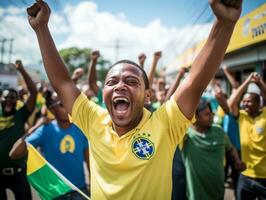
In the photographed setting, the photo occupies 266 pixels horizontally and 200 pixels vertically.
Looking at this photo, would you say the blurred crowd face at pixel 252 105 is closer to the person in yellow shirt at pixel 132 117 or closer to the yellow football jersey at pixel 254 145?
the yellow football jersey at pixel 254 145

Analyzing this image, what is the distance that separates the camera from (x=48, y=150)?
3.34 meters

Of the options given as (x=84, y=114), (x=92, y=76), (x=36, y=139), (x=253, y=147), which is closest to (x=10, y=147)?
(x=36, y=139)

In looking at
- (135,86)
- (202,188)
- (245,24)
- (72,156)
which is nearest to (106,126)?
(135,86)

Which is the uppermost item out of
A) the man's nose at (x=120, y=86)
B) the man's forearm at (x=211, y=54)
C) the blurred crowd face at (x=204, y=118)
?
the man's forearm at (x=211, y=54)

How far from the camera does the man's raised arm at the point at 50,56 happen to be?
1.70 meters

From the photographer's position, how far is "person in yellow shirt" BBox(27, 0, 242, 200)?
1426mm

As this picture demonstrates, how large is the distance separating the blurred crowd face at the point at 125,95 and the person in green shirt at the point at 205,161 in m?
1.84

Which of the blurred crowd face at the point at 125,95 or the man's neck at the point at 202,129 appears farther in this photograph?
the man's neck at the point at 202,129

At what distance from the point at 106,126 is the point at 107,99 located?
188 millimetres

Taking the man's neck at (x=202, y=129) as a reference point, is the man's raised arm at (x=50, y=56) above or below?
above

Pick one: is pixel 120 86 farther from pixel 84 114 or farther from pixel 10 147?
pixel 10 147

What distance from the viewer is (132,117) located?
1687 millimetres

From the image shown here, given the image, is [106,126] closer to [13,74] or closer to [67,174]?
[67,174]

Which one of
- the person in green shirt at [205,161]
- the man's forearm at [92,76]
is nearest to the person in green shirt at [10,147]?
the man's forearm at [92,76]
